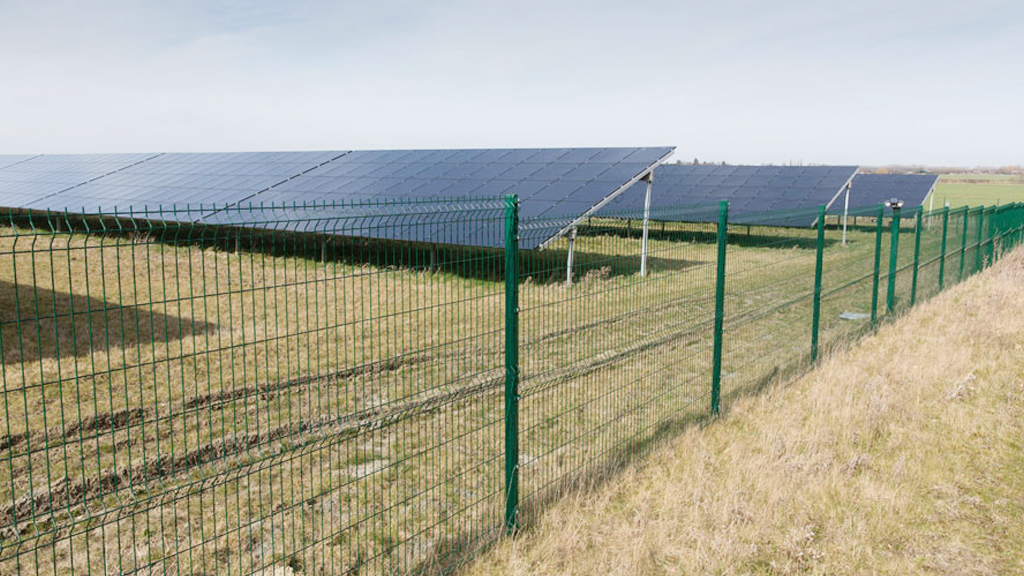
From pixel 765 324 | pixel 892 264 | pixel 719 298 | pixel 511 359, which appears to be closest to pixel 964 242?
pixel 892 264

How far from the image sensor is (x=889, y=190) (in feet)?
109

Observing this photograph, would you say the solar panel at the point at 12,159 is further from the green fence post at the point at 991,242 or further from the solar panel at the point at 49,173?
the green fence post at the point at 991,242

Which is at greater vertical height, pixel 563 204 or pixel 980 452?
pixel 563 204

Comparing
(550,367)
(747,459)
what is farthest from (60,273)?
(747,459)

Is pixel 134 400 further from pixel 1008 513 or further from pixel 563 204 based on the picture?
pixel 563 204

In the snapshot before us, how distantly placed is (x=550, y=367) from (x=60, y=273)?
1044cm

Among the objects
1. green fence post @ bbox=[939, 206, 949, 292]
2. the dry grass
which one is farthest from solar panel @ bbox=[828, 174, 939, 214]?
the dry grass

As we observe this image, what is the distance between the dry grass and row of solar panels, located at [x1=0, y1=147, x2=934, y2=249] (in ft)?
14.6

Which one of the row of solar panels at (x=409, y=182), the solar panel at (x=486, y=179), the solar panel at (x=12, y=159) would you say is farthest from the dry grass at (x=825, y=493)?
the solar panel at (x=12, y=159)

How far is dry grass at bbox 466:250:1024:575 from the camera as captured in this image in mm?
4371

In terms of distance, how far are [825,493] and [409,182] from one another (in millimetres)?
14082

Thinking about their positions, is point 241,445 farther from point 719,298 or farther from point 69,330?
point 69,330

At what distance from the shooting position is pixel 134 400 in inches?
287

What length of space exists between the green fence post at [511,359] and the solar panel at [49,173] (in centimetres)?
1972
